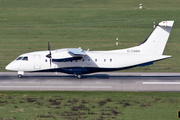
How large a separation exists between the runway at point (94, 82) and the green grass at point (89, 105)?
5.82ft

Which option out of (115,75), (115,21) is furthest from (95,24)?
(115,75)

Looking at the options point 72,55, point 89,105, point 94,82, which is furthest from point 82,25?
point 89,105

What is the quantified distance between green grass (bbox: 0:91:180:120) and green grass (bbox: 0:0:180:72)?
13.0 meters

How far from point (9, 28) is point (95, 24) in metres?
18.5

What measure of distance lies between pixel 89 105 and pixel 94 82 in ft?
25.8

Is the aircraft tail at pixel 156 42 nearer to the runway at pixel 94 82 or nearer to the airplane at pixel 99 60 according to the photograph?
the airplane at pixel 99 60

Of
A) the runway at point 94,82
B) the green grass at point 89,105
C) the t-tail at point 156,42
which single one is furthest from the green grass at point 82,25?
the green grass at point 89,105

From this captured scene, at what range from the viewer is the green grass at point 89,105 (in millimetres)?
24328

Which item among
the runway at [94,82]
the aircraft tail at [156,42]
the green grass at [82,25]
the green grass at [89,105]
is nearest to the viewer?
the green grass at [89,105]

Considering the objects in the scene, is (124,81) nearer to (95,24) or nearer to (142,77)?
(142,77)

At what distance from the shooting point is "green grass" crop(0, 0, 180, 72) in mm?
53969

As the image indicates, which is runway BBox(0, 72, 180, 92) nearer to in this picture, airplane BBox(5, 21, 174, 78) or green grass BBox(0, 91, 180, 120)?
airplane BBox(5, 21, 174, 78)

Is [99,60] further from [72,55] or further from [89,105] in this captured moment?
[89,105]

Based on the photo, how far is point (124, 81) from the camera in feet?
115
